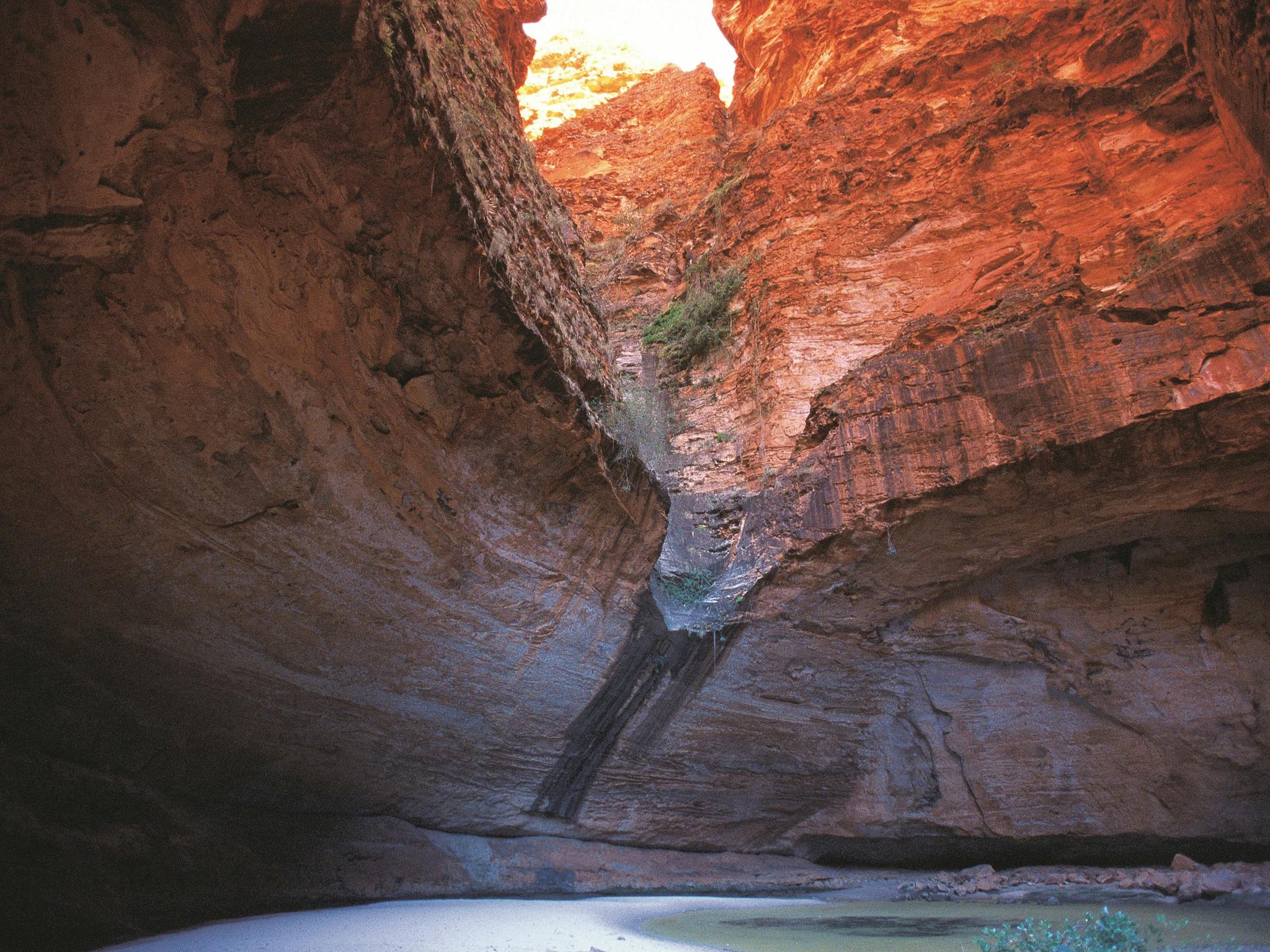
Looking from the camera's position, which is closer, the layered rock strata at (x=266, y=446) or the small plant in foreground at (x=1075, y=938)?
the layered rock strata at (x=266, y=446)

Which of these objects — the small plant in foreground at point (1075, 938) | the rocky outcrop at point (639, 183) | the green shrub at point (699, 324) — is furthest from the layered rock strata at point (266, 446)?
the rocky outcrop at point (639, 183)

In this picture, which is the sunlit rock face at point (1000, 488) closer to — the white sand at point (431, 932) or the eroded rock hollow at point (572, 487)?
the eroded rock hollow at point (572, 487)

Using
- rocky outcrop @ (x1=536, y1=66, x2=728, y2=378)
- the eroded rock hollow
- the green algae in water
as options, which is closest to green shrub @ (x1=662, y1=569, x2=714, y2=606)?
the eroded rock hollow

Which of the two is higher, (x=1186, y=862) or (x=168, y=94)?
(x=168, y=94)

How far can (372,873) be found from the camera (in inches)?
257

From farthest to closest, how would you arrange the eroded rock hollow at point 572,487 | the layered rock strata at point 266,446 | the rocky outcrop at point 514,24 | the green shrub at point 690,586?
the rocky outcrop at point 514,24 < the green shrub at point 690,586 < the eroded rock hollow at point 572,487 < the layered rock strata at point 266,446

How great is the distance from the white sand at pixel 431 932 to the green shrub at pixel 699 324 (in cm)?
864

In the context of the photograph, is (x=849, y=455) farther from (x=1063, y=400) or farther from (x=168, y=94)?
(x=168, y=94)

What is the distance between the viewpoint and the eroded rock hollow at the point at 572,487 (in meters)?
3.75

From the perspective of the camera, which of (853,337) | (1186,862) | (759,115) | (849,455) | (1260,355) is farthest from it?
(759,115)

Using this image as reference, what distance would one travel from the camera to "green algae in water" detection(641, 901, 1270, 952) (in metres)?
4.78

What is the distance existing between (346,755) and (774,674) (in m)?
4.91

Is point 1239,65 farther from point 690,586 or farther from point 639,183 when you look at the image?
point 639,183

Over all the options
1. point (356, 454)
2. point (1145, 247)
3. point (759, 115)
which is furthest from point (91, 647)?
point (759, 115)
